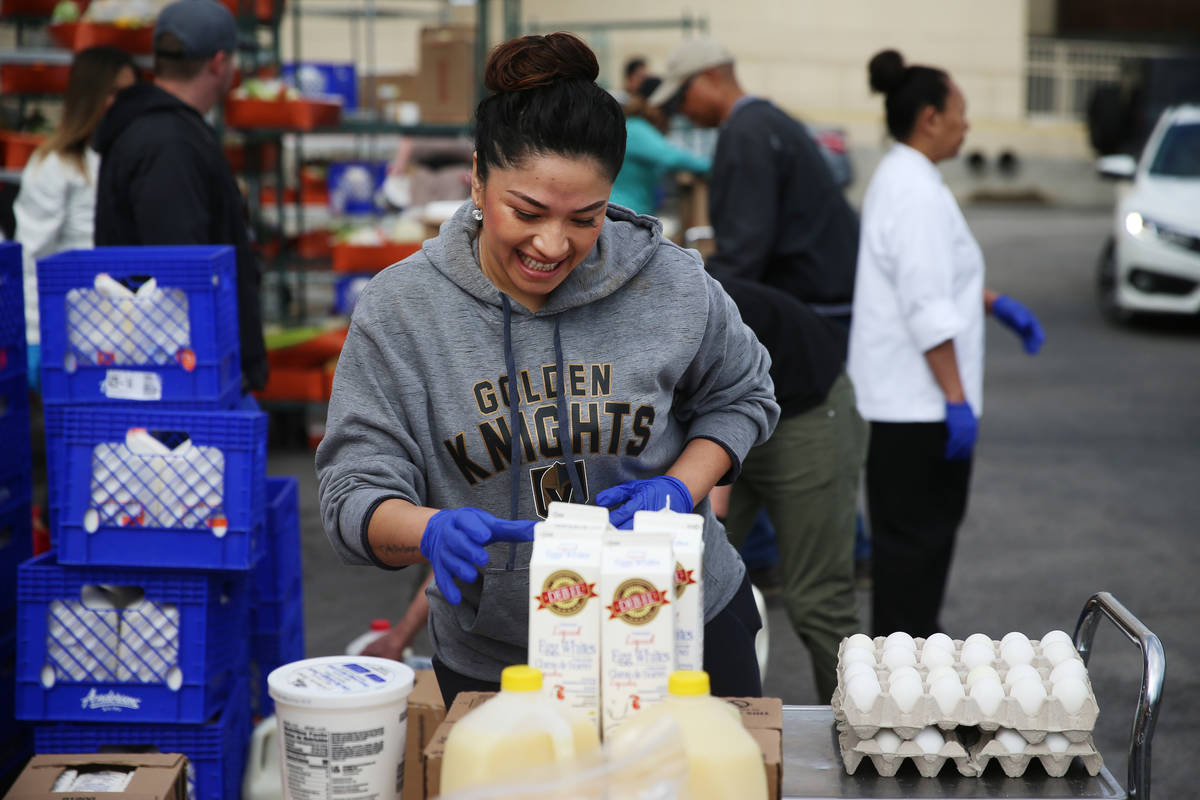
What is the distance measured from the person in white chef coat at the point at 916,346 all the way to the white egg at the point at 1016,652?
179 cm

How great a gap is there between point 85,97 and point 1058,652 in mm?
4395

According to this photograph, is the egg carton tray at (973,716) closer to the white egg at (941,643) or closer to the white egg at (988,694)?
the white egg at (988,694)

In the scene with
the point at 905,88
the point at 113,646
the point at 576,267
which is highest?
the point at 905,88

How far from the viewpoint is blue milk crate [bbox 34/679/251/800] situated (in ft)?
12.2

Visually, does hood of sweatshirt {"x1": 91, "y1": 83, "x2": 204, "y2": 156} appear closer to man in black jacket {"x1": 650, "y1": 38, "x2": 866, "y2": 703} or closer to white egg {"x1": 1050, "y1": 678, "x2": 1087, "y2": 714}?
man in black jacket {"x1": 650, "y1": 38, "x2": 866, "y2": 703}

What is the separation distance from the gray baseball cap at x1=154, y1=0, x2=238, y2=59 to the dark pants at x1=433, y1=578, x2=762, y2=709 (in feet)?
9.33

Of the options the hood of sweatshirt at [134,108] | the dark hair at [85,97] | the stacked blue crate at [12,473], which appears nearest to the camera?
the stacked blue crate at [12,473]

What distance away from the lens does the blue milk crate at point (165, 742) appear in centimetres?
371

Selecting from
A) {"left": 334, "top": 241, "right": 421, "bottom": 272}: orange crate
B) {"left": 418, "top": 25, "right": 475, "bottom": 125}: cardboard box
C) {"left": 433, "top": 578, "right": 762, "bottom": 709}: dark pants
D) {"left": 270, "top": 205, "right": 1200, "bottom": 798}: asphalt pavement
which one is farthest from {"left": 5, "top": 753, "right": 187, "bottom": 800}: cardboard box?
{"left": 418, "top": 25, "right": 475, "bottom": 125}: cardboard box

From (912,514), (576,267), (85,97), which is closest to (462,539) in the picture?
(576,267)

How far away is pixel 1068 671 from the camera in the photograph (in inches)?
92.3

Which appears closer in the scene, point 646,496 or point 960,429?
point 646,496

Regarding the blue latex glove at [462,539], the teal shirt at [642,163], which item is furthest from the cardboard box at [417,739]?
the teal shirt at [642,163]

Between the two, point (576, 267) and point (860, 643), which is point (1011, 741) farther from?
point (576, 267)
